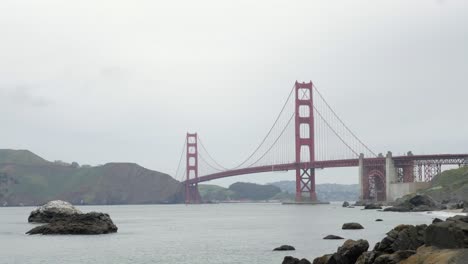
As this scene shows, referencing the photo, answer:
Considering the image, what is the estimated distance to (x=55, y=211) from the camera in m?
68.3

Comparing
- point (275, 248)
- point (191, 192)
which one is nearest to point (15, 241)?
point (275, 248)

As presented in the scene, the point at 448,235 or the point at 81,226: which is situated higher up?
the point at 448,235

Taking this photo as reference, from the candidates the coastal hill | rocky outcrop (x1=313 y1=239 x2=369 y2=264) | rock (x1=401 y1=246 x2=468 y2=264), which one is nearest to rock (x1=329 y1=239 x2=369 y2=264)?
rocky outcrop (x1=313 y1=239 x2=369 y2=264)

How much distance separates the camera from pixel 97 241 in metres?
48.7

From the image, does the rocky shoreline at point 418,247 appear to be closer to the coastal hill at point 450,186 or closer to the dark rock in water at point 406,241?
the dark rock in water at point 406,241

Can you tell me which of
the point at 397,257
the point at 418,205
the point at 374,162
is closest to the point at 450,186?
the point at 418,205

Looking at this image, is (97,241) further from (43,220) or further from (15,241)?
(43,220)

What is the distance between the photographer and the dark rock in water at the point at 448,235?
19.7 m

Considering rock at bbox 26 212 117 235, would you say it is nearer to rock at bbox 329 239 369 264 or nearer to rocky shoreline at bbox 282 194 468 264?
rocky shoreline at bbox 282 194 468 264

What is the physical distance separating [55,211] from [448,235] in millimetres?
54123

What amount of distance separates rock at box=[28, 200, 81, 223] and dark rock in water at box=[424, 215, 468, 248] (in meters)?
48.6

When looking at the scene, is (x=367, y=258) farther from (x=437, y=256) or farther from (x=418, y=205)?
(x=418, y=205)

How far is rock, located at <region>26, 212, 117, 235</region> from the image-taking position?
56.4 metres

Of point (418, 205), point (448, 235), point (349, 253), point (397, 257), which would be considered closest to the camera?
point (448, 235)
